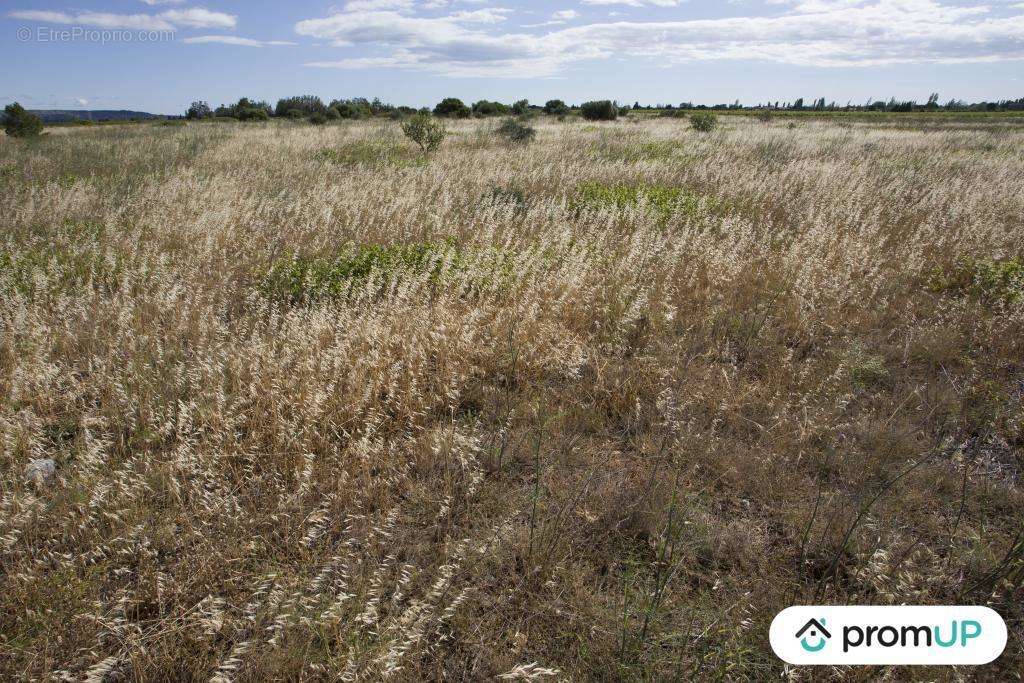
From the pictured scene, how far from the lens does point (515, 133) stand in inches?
695

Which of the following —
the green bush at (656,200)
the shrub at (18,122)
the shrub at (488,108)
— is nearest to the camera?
the green bush at (656,200)

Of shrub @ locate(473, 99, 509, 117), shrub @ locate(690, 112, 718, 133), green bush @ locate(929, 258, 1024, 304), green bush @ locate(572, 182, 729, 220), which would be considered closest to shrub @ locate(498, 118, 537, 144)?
green bush @ locate(572, 182, 729, 220)

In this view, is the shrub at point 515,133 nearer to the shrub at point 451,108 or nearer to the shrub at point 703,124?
the shrub at point 703,124

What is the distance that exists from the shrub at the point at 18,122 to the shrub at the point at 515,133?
18.4 metres

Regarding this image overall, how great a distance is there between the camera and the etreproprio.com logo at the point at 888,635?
201 centimetres

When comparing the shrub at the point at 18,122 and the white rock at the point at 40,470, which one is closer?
the white rock at the point at 40,470

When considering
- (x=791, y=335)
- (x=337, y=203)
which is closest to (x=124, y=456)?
(x=791, y=335)

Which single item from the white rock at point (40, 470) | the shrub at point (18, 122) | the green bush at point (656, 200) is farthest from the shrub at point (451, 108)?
the white rock at point (40, 470)

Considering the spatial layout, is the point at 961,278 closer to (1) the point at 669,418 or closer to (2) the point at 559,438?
(1) the point at 669,418

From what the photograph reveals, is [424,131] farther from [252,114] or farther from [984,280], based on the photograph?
[252,114]

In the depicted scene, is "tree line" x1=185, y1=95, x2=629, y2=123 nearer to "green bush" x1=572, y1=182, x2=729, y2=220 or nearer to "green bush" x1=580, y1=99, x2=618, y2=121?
"green bush" x1=580, y1=99, x2=618, y2=121

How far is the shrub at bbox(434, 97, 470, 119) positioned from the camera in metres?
36.8

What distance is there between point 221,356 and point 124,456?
104cm

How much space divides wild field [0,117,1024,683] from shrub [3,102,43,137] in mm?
19021
